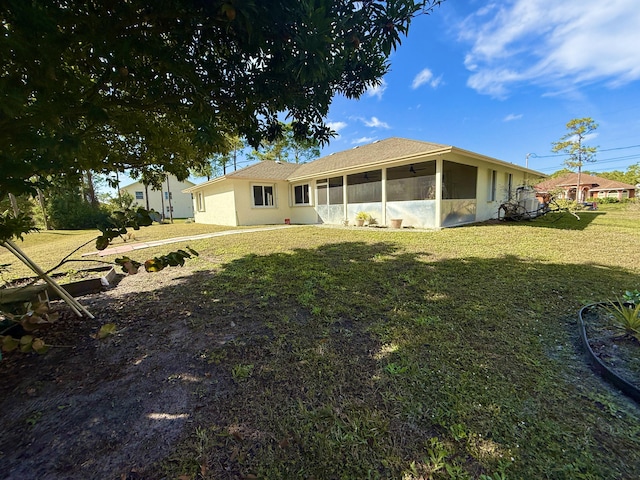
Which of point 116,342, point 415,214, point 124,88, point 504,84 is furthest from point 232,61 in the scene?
point 504,84

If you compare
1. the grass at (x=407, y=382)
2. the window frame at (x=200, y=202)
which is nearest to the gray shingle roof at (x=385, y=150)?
the grass at (x=407, y=382)

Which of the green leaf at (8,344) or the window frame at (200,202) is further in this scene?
the window frame at (200,202)

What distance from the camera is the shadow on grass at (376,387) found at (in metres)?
1.48

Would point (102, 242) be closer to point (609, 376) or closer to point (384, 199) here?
point (609, 376)

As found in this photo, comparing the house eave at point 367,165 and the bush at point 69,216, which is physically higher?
the house eave at point 367,165

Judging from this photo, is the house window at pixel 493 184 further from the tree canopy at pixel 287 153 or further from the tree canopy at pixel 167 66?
the tree canopy at pixel 287 153

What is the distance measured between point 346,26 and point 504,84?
20.3 m

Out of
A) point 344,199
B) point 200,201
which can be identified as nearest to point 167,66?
point 344,199

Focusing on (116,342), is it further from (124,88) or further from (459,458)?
(459,458)

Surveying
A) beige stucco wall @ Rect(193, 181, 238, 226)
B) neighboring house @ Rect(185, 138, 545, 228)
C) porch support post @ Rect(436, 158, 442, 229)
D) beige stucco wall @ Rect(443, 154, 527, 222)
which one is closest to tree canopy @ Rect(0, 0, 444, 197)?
porch support post @ Rect(436, 158, 442, 229)

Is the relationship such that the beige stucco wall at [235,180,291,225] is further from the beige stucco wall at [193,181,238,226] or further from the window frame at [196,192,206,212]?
the window frame at [196,192,206,212]

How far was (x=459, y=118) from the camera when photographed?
21156 millimetres

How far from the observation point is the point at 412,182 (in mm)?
10625

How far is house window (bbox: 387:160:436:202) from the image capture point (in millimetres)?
10102
